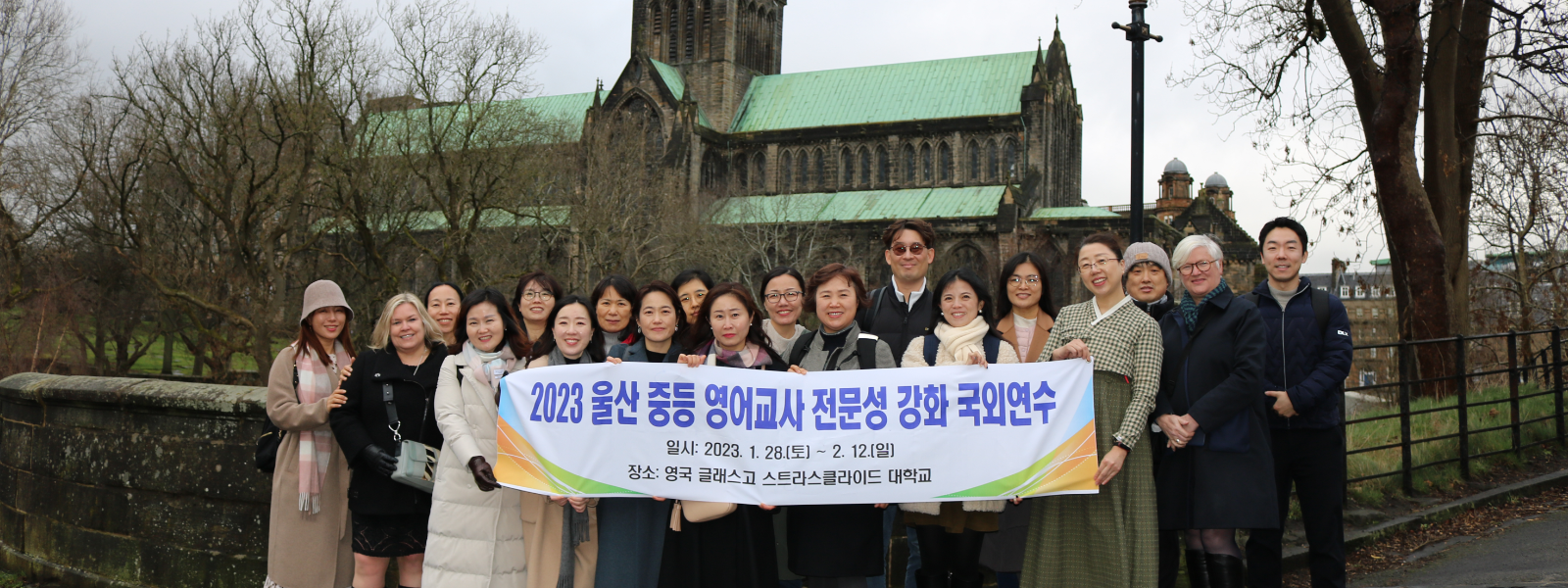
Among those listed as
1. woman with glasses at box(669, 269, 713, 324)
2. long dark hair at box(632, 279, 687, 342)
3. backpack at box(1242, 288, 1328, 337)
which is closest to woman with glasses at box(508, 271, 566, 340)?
long dark hair at box(632, 279, 687, 342)

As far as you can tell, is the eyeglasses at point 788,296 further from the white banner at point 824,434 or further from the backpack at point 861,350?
the white banner at point 824,434

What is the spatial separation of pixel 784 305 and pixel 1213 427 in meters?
2.01

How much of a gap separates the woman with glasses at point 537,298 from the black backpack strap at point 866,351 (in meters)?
1.55

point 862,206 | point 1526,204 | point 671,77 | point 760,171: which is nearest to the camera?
point 1526,204

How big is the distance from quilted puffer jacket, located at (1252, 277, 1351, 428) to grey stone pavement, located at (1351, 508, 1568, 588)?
1.82 m

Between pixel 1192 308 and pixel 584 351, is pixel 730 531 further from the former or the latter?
pixel 1192 308

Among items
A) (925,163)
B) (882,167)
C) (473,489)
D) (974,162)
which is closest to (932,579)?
(473,489)

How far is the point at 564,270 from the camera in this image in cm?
4325

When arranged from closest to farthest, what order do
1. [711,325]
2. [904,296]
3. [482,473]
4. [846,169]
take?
[482,473] < [711,325] < [904,296] < [846,169]

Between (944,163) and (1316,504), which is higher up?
(944,163)

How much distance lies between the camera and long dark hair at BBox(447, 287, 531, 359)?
5.11 meters

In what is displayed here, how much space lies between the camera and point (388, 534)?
5.16 m

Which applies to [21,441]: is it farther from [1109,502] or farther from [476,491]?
[1109,502]

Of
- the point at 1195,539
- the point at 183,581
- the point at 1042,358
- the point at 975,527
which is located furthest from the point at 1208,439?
the point at 183,581
